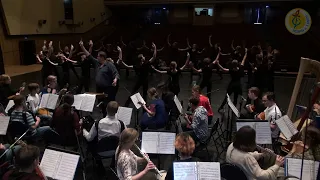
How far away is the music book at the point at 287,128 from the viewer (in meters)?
4.39

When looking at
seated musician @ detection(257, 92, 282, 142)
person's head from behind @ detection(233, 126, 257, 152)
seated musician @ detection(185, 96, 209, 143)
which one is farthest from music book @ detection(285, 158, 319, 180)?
seated musician @ detection(185, 96, 209, 143)

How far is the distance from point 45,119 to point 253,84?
653cm

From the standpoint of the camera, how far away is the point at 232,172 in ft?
11.1

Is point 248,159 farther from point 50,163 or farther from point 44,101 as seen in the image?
point 44,101

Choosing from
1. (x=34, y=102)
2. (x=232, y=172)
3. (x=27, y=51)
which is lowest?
(x=232, y=172)

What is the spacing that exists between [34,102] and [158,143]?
3476mm

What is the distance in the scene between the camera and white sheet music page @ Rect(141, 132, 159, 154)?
4.05m

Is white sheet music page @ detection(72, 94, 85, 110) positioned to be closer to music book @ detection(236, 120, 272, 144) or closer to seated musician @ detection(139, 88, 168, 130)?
seated musician @ detection(139, 88, 168, 130)

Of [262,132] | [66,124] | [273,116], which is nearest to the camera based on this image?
[262,132]

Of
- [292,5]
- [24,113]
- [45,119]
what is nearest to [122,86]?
[45,119]

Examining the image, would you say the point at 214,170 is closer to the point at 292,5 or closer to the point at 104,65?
the point at 104,65

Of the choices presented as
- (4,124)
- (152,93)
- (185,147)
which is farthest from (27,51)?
(185,147)

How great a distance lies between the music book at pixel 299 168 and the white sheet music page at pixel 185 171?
1067 millimetres

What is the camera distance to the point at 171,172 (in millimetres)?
3189
